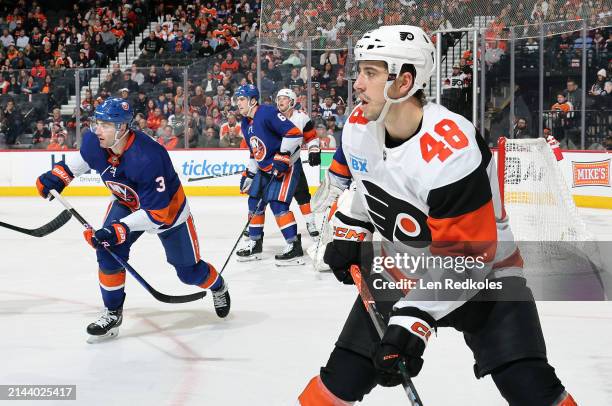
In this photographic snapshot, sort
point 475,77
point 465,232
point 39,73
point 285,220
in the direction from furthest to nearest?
point 39,73
point 475,77
point 285,220
point 465,232

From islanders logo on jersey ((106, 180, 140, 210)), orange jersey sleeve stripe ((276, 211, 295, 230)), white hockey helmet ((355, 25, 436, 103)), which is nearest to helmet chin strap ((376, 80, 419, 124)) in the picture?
white hockey helmet ((355, 25, 436, 103))

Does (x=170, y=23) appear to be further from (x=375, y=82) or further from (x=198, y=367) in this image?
(x=375, y=82)

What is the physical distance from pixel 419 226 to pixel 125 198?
2113 mm

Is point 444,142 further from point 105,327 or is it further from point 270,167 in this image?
point 270,167

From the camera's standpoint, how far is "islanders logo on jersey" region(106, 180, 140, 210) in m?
3.71

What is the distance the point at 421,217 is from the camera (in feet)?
6.25

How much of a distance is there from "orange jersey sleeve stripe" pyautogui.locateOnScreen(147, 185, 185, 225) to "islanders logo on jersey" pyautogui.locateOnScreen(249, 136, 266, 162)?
218cm

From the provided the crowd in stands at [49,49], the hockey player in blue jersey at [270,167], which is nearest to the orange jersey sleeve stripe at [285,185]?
the hockey player in blue jersey at [270,167]

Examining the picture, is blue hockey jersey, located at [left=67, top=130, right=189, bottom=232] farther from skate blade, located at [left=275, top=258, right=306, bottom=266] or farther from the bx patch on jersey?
skate blade, located at [left=275, top=258, right=306, bottom=266]

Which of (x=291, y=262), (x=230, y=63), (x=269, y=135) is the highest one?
(x=230, y=63)

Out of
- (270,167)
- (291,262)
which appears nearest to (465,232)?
(291,262)

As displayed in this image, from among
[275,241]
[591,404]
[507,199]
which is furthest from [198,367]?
[275,241]

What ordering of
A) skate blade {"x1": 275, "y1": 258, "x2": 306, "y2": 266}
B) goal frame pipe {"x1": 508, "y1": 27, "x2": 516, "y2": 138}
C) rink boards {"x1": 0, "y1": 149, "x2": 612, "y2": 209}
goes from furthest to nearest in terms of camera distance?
rink boards {"x1": 0, "y1": 149, "x2": 612, "y2": 209}, goal frame pipe {"x1": 508, "y1": 27, "x2": 516, "y2": 138}, skate blade {"x1": 275, "y1": 258, "x2": 306, "y2": 266}

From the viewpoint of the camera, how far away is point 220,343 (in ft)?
12.4
